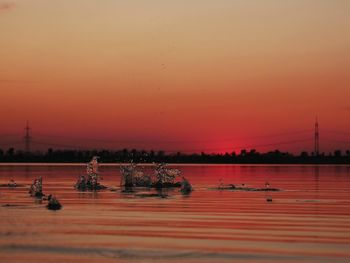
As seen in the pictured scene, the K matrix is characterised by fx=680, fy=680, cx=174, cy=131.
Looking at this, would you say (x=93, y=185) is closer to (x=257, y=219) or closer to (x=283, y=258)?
(x=257, y=219)

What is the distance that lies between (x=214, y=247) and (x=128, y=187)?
41747 millimetres

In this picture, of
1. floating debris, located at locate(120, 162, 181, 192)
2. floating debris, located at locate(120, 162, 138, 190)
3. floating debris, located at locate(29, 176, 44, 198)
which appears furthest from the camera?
floating debris, located at locate(120, 162, 181, 192)

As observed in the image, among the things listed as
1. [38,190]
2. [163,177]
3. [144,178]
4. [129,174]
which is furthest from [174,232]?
[144,178]

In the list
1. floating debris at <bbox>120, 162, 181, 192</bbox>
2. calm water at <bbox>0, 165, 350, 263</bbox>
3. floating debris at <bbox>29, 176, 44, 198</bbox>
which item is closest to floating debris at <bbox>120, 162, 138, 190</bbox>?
floating debris at <bbox>120, 162, 181, 192</bbox>

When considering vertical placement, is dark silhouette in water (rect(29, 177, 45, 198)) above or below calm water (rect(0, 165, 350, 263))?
above

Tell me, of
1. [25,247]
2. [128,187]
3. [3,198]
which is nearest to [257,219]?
[25,247]

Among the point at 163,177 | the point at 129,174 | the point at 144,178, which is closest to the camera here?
the point at 129,174

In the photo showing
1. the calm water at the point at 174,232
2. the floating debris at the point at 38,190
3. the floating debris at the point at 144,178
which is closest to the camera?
the calm water at the point at 174,232

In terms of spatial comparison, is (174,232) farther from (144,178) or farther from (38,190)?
(144,178)

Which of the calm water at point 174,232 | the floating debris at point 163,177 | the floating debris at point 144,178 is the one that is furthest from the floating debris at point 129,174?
Result: the calm water at point 174,232

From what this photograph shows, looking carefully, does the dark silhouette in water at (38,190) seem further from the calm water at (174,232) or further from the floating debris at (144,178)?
the floating debris at (144,178)

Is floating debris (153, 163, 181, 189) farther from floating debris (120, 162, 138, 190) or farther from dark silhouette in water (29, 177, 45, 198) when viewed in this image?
dark silhouette in water (29, 177, 45, 198)

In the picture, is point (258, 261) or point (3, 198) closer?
point (258, 261)

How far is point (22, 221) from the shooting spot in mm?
31422
